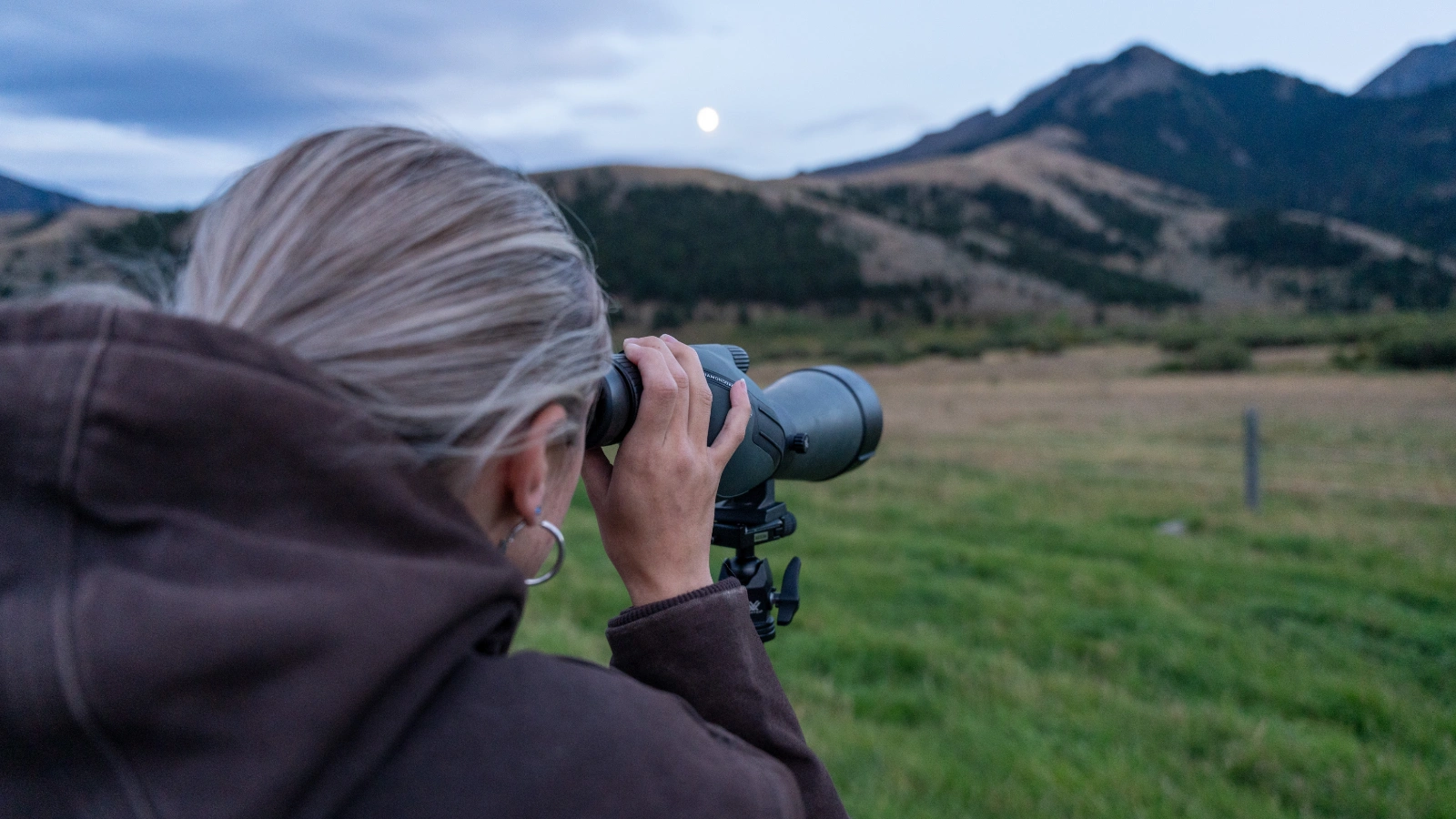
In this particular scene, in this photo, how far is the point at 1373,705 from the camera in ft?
11.9

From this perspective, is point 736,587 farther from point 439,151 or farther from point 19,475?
point 19,475

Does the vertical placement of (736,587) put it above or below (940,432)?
above

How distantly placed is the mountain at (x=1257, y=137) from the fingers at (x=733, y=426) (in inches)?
3771

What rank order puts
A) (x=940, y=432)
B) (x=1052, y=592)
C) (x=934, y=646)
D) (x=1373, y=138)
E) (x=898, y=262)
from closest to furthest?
(x=934, y=646)
(x=1052, y=592)
(x=940, y=432)
(x=898, y=262)
(x=1373, y=138)

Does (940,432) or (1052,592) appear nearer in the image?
(1052,592)

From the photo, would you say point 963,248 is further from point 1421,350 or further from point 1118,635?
point 1118,635

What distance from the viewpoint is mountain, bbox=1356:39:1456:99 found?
299 feet

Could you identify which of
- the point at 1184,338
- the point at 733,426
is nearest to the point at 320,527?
the point at 733,426

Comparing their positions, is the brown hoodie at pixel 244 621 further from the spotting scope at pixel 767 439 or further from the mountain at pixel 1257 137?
the mountain at pixel 1257 137

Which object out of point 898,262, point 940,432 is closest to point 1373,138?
point 898,262

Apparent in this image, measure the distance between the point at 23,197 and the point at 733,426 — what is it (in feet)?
5.57

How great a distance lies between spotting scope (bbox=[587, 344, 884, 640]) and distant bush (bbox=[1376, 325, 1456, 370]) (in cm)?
2986

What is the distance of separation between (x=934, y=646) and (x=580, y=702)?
396 cm

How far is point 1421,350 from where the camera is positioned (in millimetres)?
25688
